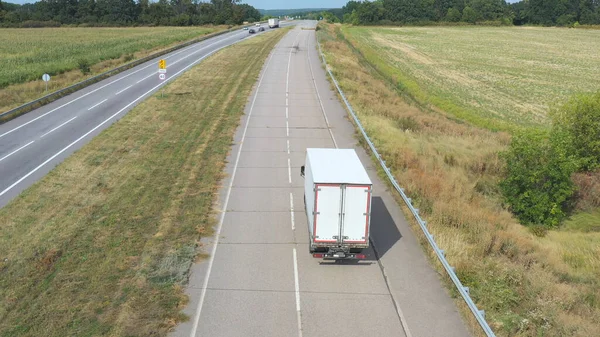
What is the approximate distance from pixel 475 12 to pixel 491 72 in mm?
117319

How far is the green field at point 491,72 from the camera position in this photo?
4756 centimetres

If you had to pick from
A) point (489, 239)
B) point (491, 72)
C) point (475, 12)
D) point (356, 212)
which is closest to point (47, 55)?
point (491, 72)

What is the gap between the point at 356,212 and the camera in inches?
626

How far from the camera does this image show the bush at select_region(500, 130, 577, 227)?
23.2 meters

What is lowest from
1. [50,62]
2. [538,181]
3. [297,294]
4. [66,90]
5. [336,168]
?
[297,294]

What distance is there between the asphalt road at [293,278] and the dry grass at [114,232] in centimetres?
86

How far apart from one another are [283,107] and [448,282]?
25477mm

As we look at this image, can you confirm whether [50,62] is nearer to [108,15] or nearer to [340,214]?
[340,214]

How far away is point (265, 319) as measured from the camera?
13.5 metres

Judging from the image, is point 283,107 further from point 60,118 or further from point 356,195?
point 356,195

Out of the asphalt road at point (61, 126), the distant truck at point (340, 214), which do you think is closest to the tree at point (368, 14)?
the asphalt road at point (61, 126)

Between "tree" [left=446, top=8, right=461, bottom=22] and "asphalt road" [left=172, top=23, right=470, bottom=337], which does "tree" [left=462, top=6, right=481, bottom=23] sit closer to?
"tree" [left=446, top=8, right=461, bottom=22]

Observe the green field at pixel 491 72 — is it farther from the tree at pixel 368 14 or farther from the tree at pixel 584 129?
the tree at pixel 368 14

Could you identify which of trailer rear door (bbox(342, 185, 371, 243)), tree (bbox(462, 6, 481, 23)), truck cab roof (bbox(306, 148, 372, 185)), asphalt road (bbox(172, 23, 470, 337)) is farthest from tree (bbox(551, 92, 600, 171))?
tree (bbox(462, 6, 481, 23))
